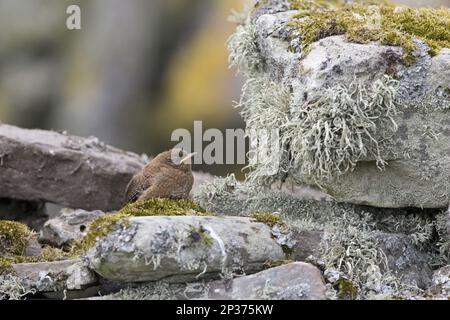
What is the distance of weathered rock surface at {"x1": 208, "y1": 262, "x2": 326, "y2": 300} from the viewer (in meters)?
5.83

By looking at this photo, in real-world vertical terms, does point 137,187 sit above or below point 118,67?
below

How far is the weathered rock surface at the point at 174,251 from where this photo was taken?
19.2ft

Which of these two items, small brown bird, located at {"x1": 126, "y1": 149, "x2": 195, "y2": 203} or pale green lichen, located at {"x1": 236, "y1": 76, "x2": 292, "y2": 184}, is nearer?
pale green lichen, located at {"x1": 236, "y1": 76, "x2": 292, "y2": 184}

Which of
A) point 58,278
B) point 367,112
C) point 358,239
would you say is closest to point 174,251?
point 58,278

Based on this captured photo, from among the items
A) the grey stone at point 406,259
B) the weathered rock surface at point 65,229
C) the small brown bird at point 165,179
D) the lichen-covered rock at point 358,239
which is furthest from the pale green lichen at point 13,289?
the grey stone at point 406,259

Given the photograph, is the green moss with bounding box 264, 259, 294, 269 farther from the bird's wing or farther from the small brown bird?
the bird's wing

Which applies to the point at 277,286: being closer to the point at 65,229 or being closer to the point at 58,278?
the point at 58,278

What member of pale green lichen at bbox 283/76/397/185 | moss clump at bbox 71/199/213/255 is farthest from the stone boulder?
pale green lichen at bbox 283/76/397/185

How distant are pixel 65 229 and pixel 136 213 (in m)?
1.35

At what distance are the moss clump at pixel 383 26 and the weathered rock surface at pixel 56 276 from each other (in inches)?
103

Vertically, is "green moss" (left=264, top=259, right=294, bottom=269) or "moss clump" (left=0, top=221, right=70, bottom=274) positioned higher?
"green moss" (left=264, top=259, right=294, bottom=269)

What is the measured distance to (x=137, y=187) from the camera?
321 inches

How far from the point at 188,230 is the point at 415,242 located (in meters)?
2.05

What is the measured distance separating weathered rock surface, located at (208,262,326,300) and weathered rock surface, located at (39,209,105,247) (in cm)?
208
